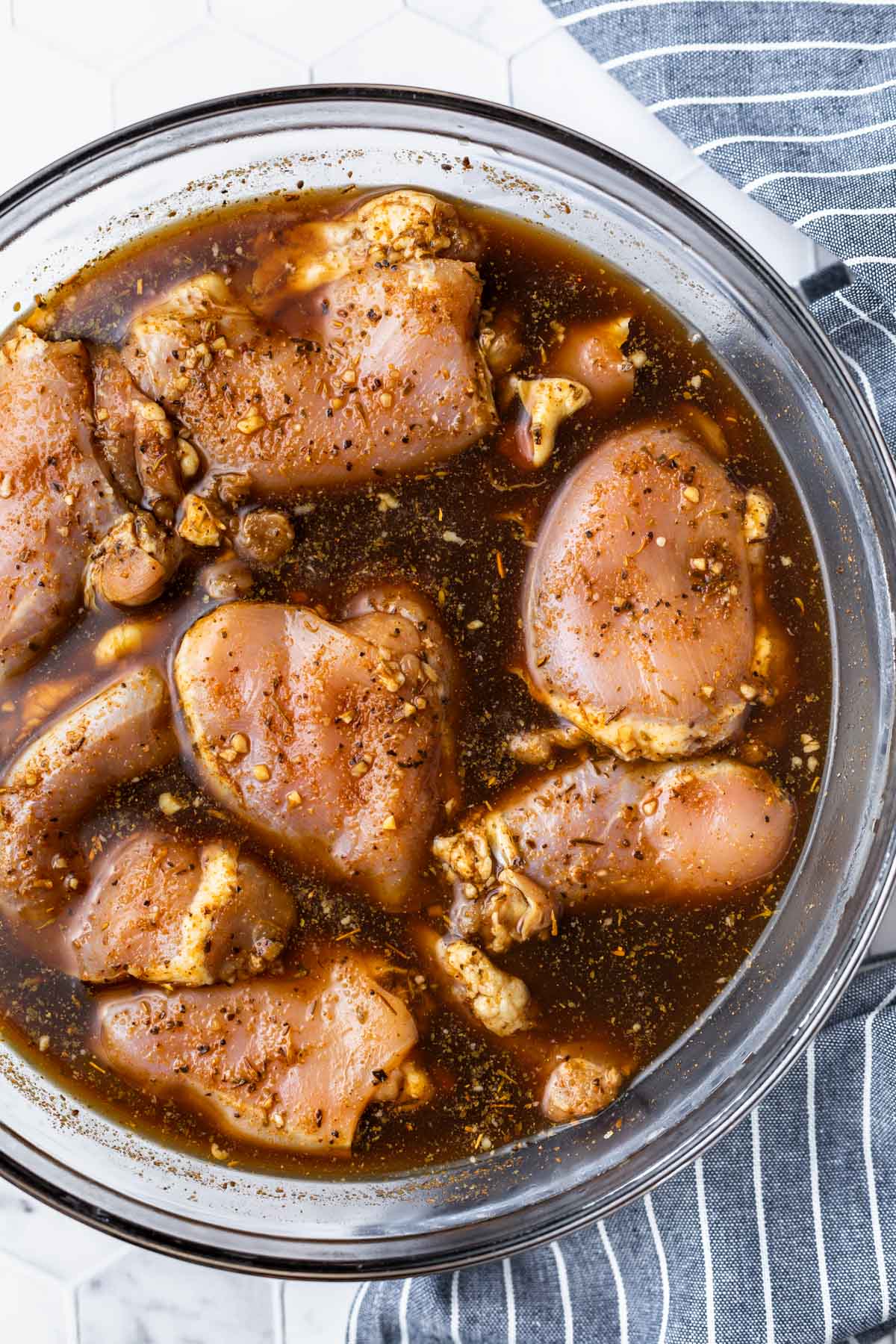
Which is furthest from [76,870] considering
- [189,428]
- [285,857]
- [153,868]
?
[189,428]

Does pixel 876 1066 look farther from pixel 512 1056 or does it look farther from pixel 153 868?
pixel 153 868

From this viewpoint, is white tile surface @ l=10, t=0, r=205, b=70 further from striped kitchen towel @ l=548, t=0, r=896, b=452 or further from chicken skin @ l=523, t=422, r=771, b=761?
chicken skin @ l=523, t=422, r=771, b=761

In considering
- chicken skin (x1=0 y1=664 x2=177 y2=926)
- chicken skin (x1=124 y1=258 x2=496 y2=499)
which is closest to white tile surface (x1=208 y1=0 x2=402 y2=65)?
chicken skin (x1=124 y1=258 x2=496 y2=499)

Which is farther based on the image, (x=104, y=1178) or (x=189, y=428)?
(x=104, y=1178)

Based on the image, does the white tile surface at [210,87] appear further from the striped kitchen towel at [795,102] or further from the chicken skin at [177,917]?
the chicken skin at [177,917]

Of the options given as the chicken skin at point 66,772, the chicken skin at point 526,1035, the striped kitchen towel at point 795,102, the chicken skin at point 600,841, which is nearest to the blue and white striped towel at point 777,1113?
the striped kitchen towel at point 795,102

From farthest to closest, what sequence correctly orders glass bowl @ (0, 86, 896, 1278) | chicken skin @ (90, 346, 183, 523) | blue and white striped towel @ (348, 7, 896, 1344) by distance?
blue and white striped towel @ (348, 7, 896, 1344), glass bowl @ (0, 86, 896, 1278), chicken skin @ (90, 346, 183, 523)
